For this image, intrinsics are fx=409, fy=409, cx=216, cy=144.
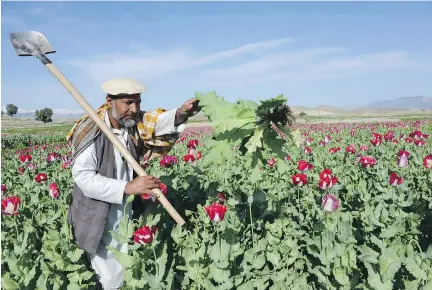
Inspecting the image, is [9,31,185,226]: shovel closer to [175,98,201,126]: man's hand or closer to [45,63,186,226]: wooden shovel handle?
[45,63,186,226]: wooden shovel handle

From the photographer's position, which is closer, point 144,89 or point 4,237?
point 144,89

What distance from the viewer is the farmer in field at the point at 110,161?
3.03 meters

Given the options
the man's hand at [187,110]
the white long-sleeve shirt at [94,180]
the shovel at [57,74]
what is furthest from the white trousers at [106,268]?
the man's hand at [187,110]

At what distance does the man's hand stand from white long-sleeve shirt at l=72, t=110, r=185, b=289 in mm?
52

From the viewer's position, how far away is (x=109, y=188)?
9.87ft

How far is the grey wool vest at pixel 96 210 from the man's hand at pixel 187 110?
59 centimetres

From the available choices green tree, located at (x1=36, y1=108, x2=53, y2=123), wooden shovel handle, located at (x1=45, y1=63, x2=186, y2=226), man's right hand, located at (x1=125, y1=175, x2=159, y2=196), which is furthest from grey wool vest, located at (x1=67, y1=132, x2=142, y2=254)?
green tree, located at (x1=36, y1=108, x2=53, y2=123)

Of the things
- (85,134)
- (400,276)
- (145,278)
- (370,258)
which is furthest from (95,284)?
(400,276)

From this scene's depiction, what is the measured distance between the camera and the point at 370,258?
2537 millimetres

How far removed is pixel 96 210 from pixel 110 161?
1.31 ft

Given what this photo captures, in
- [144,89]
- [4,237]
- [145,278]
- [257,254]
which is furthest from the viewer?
[4,237]

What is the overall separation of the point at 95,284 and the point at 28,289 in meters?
0.51

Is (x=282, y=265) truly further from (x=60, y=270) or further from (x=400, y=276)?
(x=60, y=270)

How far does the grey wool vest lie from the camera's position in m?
3.19
